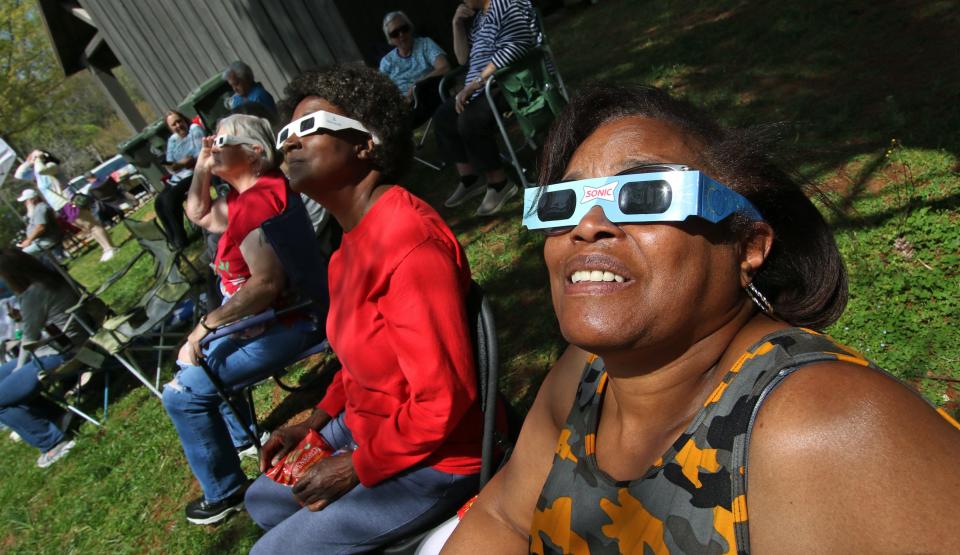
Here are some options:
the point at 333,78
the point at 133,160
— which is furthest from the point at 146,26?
the point at 333,78

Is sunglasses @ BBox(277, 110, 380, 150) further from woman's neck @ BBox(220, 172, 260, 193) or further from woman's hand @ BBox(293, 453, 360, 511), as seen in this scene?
woman's hand @ BBox(293, 453, 360, 511)

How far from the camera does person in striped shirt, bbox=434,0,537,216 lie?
16.0ft

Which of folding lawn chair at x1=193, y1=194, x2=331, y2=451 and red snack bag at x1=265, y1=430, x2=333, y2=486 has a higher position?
folding lawn chair at x1=193, y1=194, x2=331, y2=451

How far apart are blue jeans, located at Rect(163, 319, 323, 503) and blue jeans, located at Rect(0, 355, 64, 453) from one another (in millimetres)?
2743

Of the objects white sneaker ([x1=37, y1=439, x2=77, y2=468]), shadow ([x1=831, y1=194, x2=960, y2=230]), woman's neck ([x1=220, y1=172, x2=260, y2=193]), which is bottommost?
shadow ([x1=831, y1=194, x2=960, y2=230])

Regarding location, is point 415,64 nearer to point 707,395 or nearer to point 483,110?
point 483,110

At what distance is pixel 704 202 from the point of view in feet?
3.69

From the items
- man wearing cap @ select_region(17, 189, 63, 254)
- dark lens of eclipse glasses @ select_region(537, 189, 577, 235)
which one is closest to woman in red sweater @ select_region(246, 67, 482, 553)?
dark lens of eclipse glasses @ select_region(537, 189, 577, 235)

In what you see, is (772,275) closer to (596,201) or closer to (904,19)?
(596,201)

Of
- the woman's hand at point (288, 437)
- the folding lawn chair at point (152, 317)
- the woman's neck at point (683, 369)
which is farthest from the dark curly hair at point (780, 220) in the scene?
the folding lawn chair at point (152, 317)

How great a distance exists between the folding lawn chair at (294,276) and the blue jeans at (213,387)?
52 millimetres

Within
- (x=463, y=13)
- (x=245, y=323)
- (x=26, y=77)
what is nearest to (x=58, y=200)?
(x=463, y=13)

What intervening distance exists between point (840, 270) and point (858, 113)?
3.53 meters

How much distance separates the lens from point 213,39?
10664 millimetres
